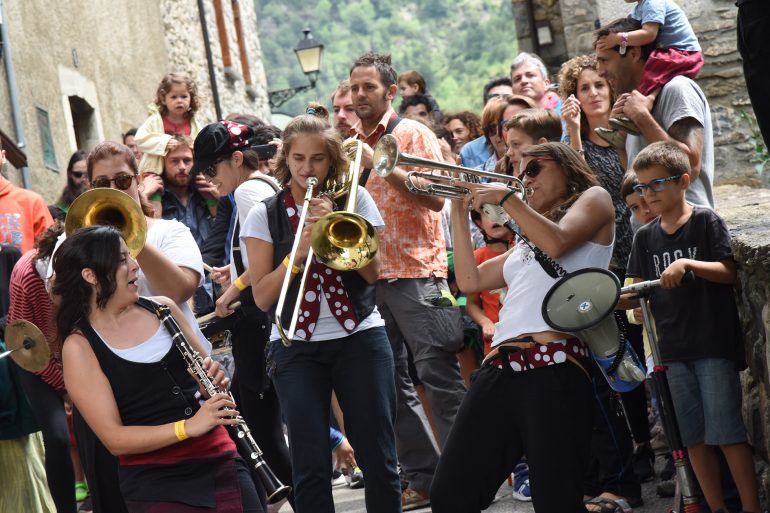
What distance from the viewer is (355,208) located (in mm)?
5117

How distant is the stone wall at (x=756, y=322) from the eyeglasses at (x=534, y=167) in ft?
2.71

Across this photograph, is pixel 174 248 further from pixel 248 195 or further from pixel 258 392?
pixel 258 392

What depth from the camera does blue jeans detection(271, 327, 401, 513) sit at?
4.80 metres

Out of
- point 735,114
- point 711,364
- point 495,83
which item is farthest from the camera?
point 495,83

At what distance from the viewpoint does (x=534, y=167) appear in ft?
15.7

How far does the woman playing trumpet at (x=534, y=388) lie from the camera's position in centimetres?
421

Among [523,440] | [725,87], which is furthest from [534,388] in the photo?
[725,87]

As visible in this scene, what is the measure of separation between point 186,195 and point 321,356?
3245 mm

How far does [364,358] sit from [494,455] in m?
0.88

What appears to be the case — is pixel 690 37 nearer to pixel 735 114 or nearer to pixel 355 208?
pixel 355 208

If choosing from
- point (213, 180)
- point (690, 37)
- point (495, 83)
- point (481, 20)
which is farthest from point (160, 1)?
point (481, 20)

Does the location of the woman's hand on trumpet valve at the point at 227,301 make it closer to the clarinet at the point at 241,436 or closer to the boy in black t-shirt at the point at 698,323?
the clarinet at the point at 241,436

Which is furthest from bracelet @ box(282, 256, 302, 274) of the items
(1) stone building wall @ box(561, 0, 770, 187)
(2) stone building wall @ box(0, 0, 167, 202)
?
(2) stone building wall @ box(0, 0, 167, 202)

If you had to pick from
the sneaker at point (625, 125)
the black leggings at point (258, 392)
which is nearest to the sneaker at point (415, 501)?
the black leggings at point (258, 392)
